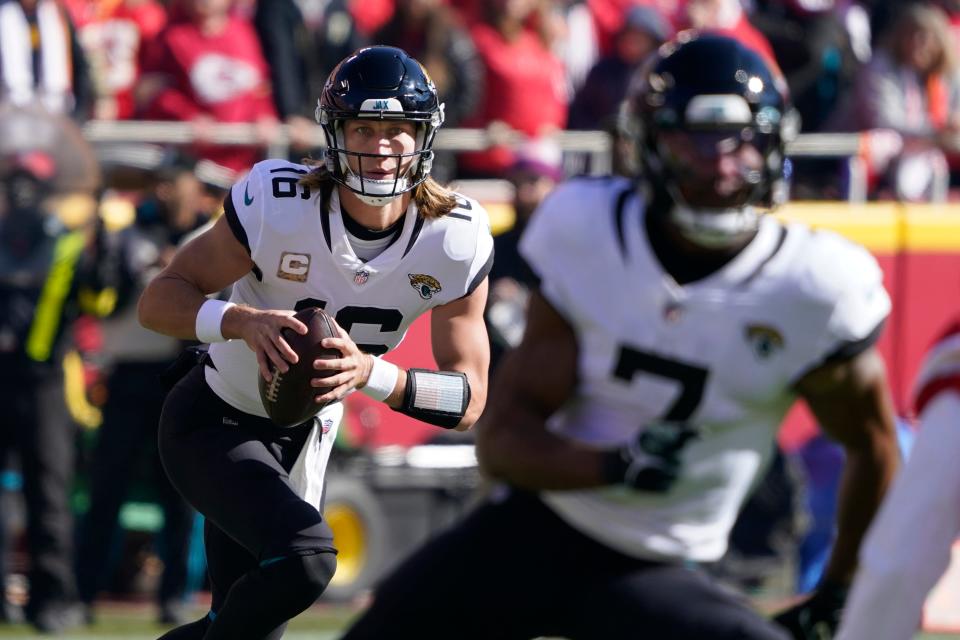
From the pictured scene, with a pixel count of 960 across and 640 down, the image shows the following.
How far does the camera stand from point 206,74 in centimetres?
798

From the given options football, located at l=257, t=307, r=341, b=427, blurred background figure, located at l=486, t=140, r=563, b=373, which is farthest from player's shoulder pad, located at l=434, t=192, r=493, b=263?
blurred background figure, located at l=486, t=140, r=563, b=373

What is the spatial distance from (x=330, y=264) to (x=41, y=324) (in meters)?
3.21

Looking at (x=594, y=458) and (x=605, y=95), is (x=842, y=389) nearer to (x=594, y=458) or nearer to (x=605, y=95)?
(x=594, y=458)

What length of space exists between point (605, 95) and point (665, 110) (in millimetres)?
5610

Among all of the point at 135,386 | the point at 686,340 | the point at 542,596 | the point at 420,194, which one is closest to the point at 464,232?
the point at 420,194

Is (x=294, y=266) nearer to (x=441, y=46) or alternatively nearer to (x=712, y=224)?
(x=712, y=224)

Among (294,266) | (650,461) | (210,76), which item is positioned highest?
(210,76)

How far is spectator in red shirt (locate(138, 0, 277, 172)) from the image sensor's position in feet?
25.9

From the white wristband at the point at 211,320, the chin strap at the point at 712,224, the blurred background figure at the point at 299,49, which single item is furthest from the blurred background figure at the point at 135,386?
the chin strap at the point at 712,224

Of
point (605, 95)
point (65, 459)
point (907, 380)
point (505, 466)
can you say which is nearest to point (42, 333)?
point (65, 459)

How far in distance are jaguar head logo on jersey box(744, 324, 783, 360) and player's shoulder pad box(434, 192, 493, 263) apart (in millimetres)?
1366

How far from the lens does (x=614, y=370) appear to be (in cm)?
307

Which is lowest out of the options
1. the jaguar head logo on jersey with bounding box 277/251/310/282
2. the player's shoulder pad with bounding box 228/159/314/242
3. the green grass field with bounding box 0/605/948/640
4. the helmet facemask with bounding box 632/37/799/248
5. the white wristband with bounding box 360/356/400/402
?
the green grass field with bounding box 0/605/948/640

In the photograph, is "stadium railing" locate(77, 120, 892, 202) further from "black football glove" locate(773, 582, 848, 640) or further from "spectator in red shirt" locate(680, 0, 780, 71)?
"black football glove" locate(773, 582, 848, 640)
